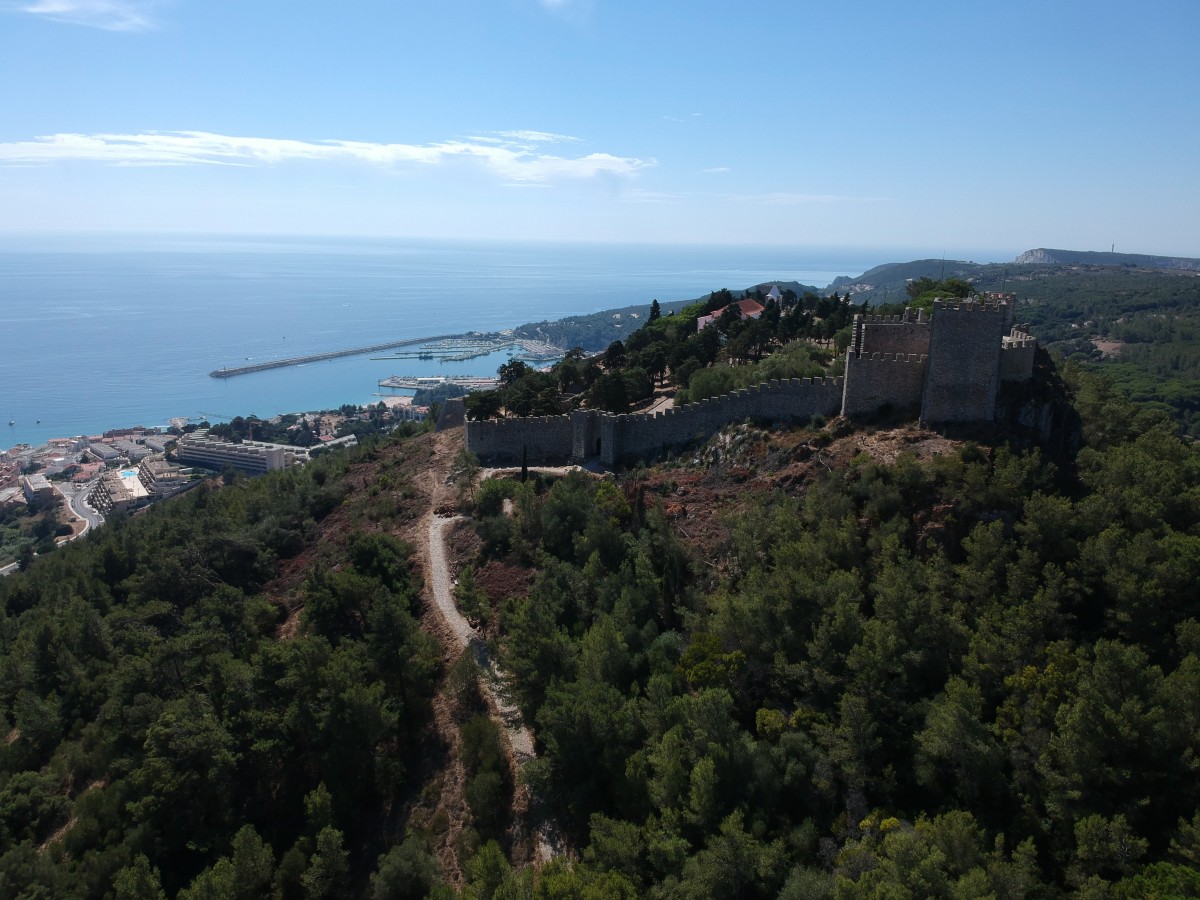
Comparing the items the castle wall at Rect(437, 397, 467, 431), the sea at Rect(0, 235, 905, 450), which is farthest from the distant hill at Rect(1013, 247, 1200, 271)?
the castle wall at Rect(437, 397, 467, 431)

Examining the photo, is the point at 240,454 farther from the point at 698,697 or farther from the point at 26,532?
the point at 698,697

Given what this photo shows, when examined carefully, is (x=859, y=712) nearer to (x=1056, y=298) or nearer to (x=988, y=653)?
(x=988, y=653)

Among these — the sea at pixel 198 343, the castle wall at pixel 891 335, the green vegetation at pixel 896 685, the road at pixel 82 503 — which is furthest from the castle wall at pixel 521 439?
the sea at pixel 198 343

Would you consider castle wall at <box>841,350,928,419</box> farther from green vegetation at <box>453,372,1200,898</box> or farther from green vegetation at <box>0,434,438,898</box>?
green vegetation at <box>0,434,438,898</box>

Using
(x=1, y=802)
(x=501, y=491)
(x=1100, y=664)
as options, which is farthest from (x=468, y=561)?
(x=1100, y=664)

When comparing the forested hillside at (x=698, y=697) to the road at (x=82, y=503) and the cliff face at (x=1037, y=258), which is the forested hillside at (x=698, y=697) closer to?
the road at (x=82, y=503)
